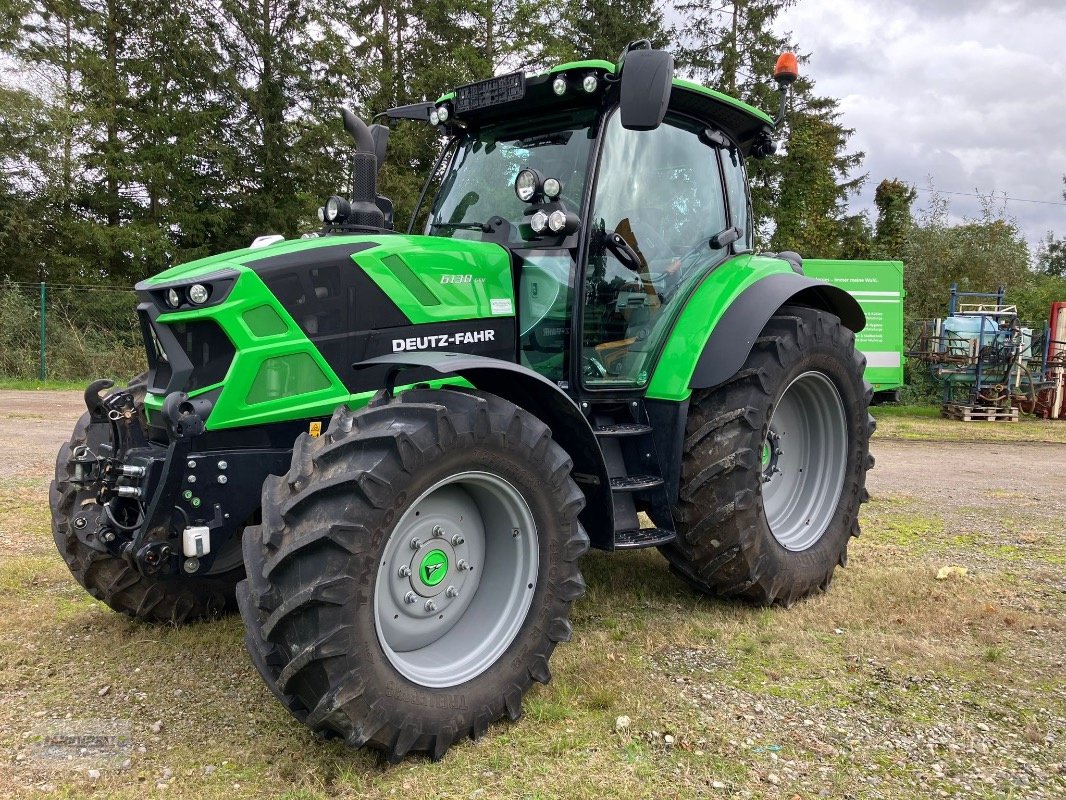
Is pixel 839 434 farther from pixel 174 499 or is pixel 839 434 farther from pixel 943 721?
pixel 174 499

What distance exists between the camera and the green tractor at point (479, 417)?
105 inches

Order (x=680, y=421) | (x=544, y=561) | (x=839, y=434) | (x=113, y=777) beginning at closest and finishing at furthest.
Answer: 1. (x=113, y=777)
2. (x=544, y=561)
3. (x=680, y=421)
4. (x=839, y=434)

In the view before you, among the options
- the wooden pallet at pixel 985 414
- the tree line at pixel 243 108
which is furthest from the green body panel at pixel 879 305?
the tree line at pixel 243 108

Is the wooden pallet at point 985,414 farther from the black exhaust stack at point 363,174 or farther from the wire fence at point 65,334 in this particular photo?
the wire fence at point 65,334

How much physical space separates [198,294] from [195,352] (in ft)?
0.75

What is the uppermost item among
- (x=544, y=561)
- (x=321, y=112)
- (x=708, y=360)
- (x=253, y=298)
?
(x=321, y=112)

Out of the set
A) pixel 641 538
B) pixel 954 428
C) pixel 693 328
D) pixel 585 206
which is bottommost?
pixel 954 428

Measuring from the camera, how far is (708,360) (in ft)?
13.1

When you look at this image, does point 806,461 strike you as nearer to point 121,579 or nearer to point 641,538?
point 641,538

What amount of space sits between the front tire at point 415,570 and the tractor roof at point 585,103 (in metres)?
1.72

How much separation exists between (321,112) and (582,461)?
20.8 metres

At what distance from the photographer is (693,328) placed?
4062mm

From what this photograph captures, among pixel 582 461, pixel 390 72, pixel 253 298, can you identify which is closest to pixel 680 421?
pixel 582 461

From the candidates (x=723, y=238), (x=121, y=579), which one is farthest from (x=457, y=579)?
(x=723, y=238)
